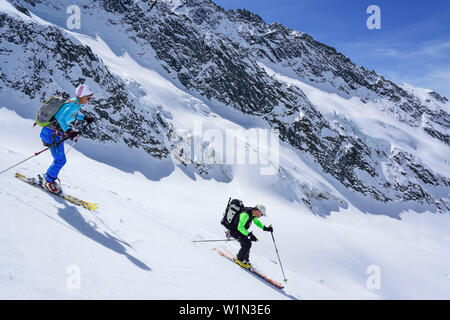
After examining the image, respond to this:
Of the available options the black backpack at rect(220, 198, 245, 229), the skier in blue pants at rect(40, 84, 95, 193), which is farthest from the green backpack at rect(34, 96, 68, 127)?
the black backpack at rect(220, 198, 245, 229)

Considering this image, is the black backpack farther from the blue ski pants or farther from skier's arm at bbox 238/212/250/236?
the blue ski pants

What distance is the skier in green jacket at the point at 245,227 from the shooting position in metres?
7.43

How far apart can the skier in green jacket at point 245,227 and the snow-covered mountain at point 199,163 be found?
1119mm

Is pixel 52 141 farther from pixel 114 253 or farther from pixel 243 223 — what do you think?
pixel 243 223

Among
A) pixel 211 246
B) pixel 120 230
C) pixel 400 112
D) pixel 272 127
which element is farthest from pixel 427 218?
pixel 120 230

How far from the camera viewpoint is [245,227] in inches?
296

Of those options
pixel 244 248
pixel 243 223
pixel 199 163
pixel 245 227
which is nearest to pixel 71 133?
pixel 243 223

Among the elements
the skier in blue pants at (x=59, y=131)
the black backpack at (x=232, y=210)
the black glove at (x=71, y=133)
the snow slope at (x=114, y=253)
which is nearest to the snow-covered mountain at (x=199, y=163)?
the snow slope at (x=114, y=253)

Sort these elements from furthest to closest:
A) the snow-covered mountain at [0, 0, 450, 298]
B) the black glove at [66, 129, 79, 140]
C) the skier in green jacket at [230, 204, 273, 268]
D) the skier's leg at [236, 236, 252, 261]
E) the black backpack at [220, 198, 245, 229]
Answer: the black backpack at [220, 198, 245, 229], the skier's leg at [236, 236, 252, 261], the skier in green jacket at [230, 204, 273, 268], the black glove at [66, 129, 79, 140], the snow-covered mountain at [0, 0, 450, 298]

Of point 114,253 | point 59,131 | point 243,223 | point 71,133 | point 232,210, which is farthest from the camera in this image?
point 232,210

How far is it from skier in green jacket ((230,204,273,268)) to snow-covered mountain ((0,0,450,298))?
3.67ft

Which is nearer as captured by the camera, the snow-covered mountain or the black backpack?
the snow-covered mountain

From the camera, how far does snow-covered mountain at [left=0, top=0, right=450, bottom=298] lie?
17.2ft

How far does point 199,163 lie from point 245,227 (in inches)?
1015
